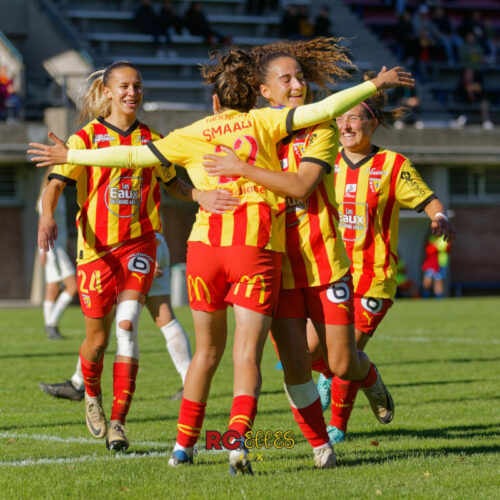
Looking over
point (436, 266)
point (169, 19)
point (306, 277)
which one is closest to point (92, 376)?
point (306, 277)

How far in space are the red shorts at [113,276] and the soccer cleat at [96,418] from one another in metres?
0.51

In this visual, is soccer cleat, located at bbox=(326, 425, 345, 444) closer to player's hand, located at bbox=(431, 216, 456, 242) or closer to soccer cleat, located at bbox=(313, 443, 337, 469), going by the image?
soccer cleat, located at bbox=(313, 443, 337, 469)

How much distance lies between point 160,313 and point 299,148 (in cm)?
270

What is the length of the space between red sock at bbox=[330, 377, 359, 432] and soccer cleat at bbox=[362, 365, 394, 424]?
82 mm

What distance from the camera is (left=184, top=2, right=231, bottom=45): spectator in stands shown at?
2936cm

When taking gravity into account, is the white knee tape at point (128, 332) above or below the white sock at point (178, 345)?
above

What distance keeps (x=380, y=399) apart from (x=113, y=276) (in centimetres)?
174

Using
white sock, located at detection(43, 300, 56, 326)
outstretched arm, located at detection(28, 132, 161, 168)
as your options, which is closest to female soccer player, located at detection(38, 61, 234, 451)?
outstretched arm, located at detection(28, 132, 161, 168)

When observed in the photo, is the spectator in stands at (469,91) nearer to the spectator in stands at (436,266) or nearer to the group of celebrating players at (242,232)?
the spectator in stands at (436,266)

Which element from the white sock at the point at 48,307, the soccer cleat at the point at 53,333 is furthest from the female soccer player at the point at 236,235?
the soccer cleat at the point at 53,333

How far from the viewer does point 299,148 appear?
5102 mm

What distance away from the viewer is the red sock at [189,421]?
4.96m

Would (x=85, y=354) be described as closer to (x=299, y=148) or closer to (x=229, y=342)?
(x=299, y=148)

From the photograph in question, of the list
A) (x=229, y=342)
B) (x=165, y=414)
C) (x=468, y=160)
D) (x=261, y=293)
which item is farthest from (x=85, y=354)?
(x=468, y=160)
